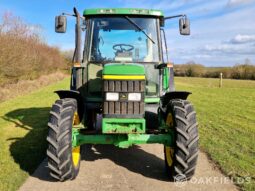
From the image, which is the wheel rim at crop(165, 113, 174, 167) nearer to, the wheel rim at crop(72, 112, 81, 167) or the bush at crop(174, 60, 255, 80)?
the wheel rim at crop(72, 112, 81, 167)

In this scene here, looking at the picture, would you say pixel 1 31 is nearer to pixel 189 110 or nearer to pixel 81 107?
pixel 81 107

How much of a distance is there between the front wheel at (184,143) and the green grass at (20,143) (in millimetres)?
2241

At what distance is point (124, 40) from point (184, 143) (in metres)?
2.33

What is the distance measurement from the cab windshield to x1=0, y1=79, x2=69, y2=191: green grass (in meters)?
2.13

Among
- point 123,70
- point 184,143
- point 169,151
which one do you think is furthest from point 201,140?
point 123,70

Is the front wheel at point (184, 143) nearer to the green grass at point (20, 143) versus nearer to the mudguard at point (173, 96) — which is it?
the mudguard at point (173, 96)

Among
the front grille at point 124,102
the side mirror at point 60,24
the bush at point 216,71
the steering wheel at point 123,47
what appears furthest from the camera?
the bush at point 216,71

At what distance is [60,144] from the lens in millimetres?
4762

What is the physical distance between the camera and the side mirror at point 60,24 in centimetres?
591

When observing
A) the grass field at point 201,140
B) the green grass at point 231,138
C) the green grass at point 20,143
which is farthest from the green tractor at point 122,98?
the green grass at point 231,138

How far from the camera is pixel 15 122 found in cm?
1038

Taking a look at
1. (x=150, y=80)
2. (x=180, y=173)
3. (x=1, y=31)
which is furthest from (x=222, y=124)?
(x=1, y=31)

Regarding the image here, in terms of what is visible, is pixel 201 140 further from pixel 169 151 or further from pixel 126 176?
pixel 126 176

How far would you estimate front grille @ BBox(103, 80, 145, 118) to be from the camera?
502 centimetres
